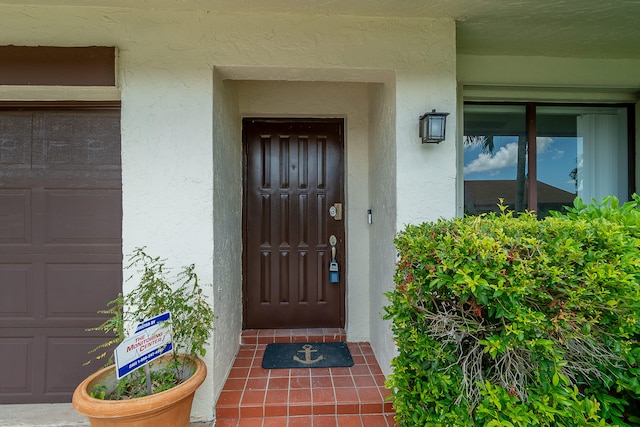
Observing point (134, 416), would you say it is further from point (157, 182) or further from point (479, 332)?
point (479, 332)

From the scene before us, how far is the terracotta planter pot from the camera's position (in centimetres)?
149

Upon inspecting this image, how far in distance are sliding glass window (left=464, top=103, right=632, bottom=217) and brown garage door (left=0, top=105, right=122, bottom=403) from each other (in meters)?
2.85

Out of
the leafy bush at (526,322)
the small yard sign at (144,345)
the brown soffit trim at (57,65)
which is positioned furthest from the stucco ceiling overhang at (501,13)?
the small yard sign at (144,345)

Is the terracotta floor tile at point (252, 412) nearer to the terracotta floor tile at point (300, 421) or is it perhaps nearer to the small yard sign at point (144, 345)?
the terracotta floor tile at point (300, 421)

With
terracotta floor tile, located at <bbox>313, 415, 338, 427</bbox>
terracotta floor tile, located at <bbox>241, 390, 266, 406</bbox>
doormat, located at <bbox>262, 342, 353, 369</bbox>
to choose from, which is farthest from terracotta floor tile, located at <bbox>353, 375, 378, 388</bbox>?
terracotta floor tile, located at <bbox>241, 390, 266, 406</bbox>

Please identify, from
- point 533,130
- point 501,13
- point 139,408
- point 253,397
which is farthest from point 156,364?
point 533,130

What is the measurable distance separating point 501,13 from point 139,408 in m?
3.11

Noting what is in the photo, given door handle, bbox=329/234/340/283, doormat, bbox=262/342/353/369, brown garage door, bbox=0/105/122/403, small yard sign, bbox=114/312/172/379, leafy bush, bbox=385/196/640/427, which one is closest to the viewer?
leafy bush, bbox=385/196/640/427

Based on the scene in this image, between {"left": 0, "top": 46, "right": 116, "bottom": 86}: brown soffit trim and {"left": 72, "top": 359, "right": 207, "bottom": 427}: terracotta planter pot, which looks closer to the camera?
{"left": 72, "top": 359, "right": 207, "bottom": 427}: terracotta planter pot

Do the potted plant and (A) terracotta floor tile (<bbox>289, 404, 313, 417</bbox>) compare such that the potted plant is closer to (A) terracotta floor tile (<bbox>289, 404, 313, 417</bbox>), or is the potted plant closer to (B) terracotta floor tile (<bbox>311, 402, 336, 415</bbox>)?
(A) terracotta floor tile (<bbox>289, 404, 313, 417</bbox>)

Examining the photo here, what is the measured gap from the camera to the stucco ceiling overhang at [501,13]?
192 cm

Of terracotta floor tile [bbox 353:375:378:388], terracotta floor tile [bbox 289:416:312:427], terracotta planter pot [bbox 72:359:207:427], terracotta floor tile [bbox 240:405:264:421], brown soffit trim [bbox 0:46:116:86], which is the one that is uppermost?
brown soffit trim [bbox 0:46:116:86]

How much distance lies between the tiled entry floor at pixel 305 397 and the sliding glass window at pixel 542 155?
1.67 metres

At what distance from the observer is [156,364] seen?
1.86 m
